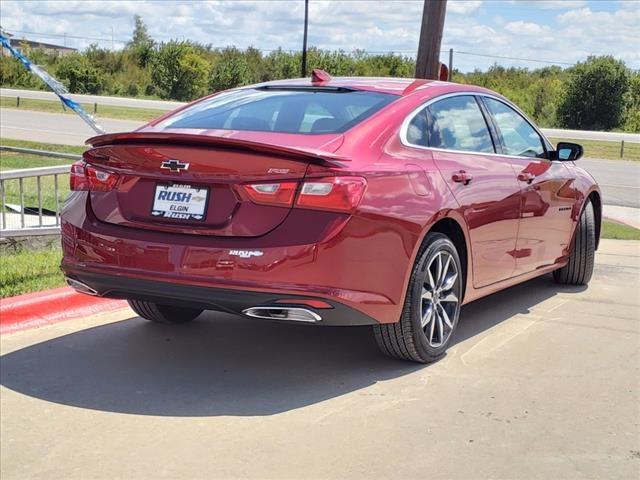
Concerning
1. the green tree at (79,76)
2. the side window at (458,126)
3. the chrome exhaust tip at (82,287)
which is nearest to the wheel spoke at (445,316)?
the side window at (458,126)

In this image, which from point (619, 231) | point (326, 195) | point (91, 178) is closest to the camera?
point (326, 195)

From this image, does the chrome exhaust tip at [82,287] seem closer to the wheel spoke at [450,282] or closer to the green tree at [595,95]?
the wheel spoke at [450,282]

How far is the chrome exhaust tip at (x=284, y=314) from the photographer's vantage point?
4.21m

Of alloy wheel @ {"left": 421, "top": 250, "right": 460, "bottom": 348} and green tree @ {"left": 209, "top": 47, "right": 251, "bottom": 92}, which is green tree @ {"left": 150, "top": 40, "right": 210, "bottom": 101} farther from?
alloy wheel @ {"left": 421, "top": 250, "right": 460, "bottom": 348}

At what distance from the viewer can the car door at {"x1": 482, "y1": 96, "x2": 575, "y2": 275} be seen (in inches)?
233

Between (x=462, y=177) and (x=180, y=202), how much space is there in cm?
168

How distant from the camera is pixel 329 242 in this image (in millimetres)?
4133

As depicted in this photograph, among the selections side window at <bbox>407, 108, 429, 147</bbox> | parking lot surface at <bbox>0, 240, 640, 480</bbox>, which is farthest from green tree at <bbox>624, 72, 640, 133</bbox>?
side window at <bbox>407, 108, 429, 147</bbox>

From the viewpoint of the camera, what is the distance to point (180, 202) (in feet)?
14.2

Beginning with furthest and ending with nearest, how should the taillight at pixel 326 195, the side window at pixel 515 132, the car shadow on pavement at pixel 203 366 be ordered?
1. the side window at pixel 515 132
2. the car shadow on pavement at pixel 203 366
3. the taillight at pixel 326 195

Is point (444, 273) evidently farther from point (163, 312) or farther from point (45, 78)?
point (45, 78)

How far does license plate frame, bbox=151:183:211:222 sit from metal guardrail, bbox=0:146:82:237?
266 centimetres

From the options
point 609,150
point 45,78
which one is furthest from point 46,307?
point 609,150

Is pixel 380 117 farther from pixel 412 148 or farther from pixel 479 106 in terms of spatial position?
pixel 479 106
